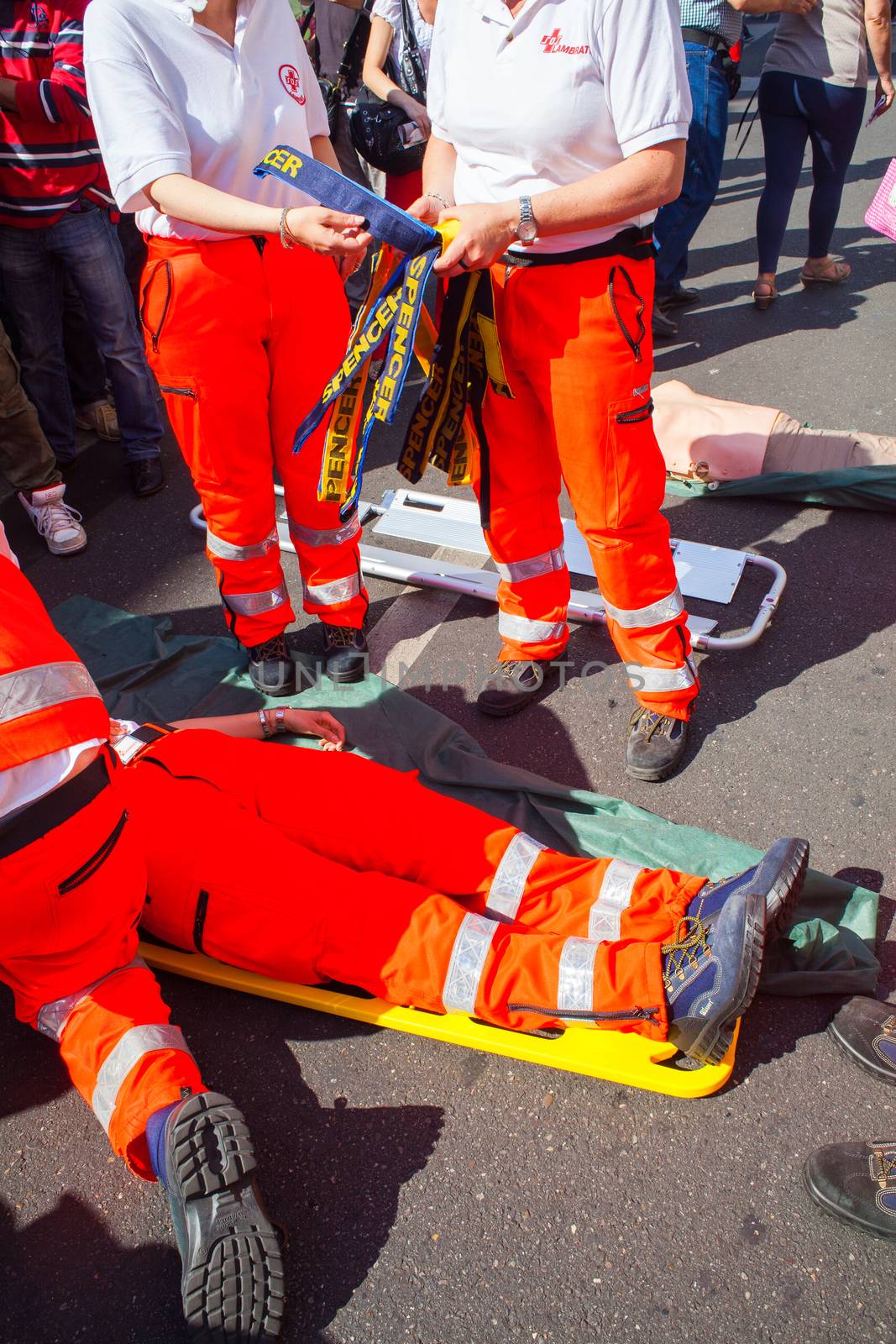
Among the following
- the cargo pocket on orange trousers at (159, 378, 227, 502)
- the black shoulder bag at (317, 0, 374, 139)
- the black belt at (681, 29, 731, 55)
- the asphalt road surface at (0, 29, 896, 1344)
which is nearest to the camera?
the asphalt road surface at (0, 29, 896, 1344)

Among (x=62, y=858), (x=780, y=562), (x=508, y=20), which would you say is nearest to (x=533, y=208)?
(x=508, y=20)

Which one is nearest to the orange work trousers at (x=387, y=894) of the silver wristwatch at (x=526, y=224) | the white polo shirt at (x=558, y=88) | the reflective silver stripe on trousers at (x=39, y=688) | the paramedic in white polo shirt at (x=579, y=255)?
the reflective silver stripe on trousers at (x=39, y=688)

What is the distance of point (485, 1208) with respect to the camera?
6.60 feet

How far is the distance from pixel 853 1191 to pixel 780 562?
8.10 ft

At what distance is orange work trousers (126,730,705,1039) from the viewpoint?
6.97 feet

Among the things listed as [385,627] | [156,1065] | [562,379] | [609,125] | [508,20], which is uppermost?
[508,20]

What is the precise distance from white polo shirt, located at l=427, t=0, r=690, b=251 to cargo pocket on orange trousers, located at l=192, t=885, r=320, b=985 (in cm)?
170

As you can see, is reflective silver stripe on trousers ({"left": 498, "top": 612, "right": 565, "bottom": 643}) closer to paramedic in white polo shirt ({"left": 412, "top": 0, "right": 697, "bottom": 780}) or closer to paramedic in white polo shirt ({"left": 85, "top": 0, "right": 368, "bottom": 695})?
paramedic in white polo shirt ({"left": 412, "top": 0, "right": 697, "bottom": 780})

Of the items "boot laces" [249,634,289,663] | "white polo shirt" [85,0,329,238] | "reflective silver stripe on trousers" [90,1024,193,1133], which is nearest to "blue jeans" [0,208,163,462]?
"white polo shirt" [85,0,329,238]

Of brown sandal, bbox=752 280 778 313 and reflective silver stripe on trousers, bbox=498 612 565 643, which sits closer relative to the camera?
reflective silver stripe on trousers, bbox=498 612 565 643

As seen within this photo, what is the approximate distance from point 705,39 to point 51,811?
489 cm

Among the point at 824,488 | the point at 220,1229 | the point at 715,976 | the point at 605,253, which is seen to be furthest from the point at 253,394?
the point at 824,488

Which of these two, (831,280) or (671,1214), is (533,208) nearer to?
(671,1214)

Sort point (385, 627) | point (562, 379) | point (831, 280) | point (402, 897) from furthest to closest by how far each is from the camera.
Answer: point (831, 280)
point (385, 627)
point (562, 379)
point (402, 897)
